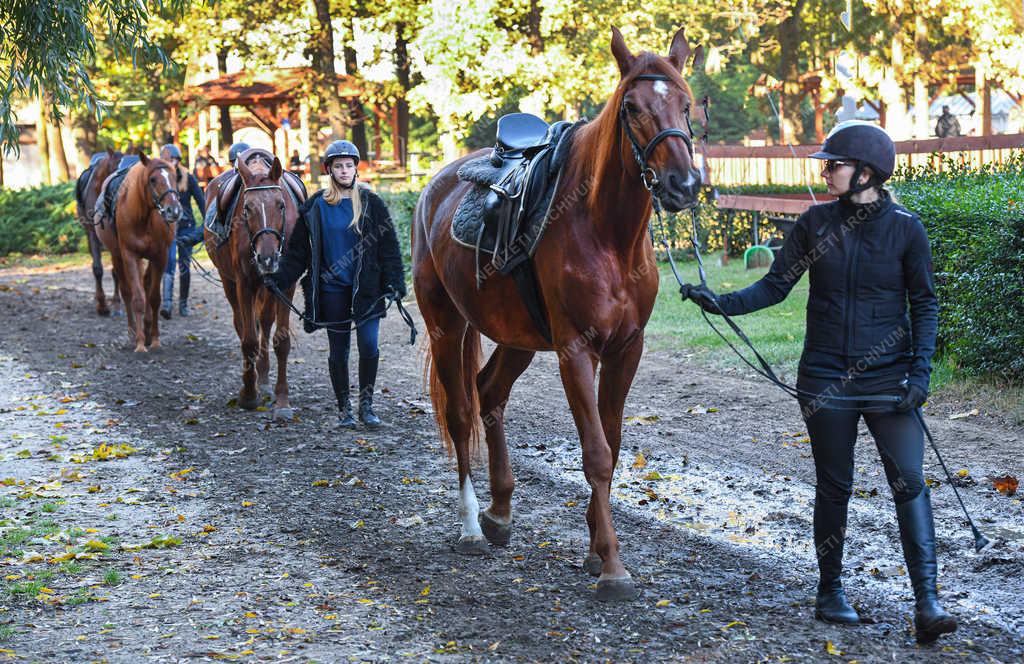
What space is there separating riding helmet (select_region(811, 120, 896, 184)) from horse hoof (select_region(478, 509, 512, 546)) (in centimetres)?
268

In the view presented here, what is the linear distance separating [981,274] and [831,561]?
16.3ft

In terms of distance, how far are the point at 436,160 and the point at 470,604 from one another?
22.7 metres

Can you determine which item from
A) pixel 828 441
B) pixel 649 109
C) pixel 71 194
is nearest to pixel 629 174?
pixel 649 109

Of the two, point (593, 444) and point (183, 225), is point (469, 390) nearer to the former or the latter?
point (593, 444)

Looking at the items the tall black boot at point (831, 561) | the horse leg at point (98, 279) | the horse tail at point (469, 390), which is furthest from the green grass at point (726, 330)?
the horse leg at point (98, 279)

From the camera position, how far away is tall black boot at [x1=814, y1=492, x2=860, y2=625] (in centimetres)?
478

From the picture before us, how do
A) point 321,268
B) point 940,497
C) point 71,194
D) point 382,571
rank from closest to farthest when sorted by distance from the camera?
point 382,571 < point 940,497 < point 321,268 < point 71,194

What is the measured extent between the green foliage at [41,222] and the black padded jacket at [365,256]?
21800 mm

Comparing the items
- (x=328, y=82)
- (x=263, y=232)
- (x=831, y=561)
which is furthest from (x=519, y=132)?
(x=328, y=82)

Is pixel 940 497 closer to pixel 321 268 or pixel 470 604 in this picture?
pixel 470 604

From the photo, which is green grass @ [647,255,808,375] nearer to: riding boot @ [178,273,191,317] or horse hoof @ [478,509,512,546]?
horse hoof @ [478,509,512,546]

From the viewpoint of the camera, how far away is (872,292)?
→ 181 inches

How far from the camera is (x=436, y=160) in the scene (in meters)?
27.2

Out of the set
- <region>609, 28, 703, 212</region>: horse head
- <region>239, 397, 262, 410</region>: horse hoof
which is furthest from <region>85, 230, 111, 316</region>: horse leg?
<region>609, 28, 703, 212</region>: horse head
